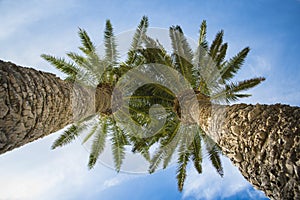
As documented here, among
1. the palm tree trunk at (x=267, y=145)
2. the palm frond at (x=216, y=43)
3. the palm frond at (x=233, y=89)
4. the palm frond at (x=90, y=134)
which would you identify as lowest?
the palm tree trunk at (x=267, y=145)

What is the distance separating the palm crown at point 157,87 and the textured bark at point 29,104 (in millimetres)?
3081

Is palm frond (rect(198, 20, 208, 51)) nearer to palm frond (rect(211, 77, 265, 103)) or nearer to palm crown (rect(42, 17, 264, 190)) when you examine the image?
palm crown (rect(42, 17, 264, 190))

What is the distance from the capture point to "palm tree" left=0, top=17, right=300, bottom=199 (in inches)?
118

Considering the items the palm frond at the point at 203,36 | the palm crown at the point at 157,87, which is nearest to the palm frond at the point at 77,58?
the palm crown at the point at 157,87

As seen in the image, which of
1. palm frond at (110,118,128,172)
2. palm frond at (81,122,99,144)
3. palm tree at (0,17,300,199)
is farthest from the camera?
palm frond at (81,122,99,144)

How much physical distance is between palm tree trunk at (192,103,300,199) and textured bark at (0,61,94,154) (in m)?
2.90

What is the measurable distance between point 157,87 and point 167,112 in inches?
53.7

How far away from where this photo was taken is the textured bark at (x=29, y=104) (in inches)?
120

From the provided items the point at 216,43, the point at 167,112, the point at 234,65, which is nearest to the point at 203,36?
the point at 216,43

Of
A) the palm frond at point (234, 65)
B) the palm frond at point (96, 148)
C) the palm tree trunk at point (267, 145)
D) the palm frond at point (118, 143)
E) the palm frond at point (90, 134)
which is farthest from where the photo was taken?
the palm frond at point (90, 134)

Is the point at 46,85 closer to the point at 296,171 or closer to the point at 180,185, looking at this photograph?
the point at 296,171

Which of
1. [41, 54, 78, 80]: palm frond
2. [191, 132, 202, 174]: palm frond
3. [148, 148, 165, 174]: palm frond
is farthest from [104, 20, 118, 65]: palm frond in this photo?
[191, 132, 202, 174]: palm frond

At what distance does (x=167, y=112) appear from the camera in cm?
962

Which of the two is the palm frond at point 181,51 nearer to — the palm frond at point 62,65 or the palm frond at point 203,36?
the palm frond at point 203,36
